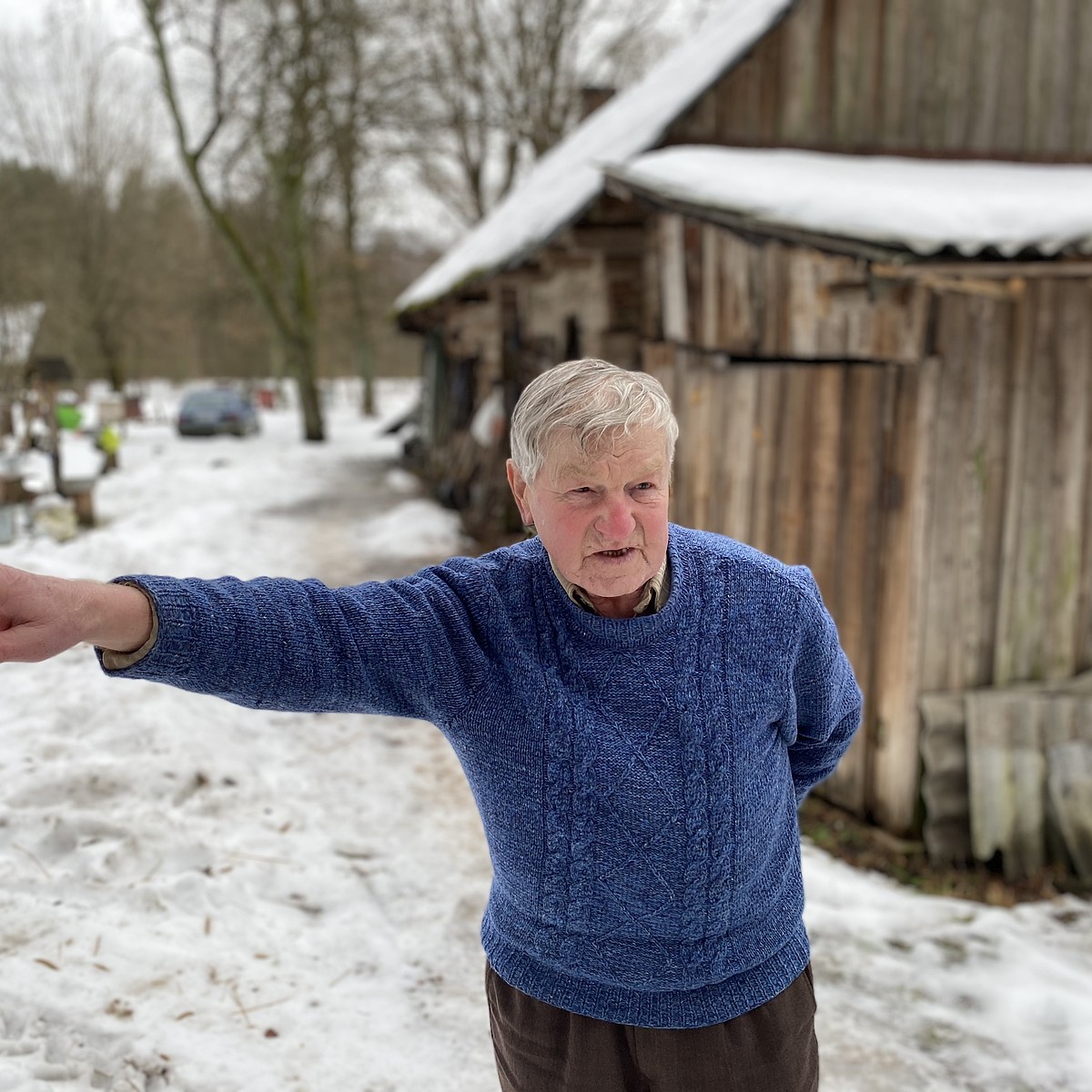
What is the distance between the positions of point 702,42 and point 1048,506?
18.3ft

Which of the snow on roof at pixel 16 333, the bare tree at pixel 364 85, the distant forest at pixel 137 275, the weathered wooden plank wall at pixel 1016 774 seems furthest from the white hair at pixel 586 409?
the bare tree at pixel 364 85

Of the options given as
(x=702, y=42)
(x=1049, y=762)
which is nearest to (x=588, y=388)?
(x=1049, y=762)

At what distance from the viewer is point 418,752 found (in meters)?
5.27

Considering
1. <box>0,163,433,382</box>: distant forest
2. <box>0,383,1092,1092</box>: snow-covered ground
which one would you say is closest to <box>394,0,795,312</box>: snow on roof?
<box>0,383,1092,1092</box>: snow-covered ground

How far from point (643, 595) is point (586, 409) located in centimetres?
30

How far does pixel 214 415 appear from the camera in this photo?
2252cm

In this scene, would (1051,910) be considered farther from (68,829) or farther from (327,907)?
(68,829)

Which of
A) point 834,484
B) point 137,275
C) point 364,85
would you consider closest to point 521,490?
point 834,484

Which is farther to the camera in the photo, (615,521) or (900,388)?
(900,388)

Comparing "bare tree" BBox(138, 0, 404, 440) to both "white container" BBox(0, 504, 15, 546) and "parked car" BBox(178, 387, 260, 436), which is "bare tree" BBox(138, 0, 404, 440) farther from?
"white container" BBox(0, 504, 15, 546)

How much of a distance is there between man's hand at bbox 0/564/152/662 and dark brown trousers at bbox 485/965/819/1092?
2.75 feet

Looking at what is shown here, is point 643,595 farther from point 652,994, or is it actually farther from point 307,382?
point 307,382

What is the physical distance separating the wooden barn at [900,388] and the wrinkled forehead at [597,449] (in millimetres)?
2831

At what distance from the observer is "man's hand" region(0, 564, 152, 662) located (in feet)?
3.97
